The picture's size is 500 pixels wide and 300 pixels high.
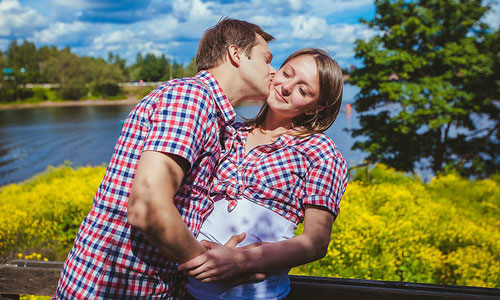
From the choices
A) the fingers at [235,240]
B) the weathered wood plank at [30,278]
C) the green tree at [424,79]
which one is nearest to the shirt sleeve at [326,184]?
the fingers at [235,240]

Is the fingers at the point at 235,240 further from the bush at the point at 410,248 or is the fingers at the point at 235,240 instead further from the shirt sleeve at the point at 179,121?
the bush at the point at 410,248

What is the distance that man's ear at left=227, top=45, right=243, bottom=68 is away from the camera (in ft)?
5.56

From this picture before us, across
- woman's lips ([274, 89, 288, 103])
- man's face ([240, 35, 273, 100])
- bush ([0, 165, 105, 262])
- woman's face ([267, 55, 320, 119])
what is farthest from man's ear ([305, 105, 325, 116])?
bush ([0, 165, 105, 262])

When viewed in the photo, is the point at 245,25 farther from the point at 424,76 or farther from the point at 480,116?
the point at 480,116

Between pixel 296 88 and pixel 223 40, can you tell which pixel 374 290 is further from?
pixel 223 40

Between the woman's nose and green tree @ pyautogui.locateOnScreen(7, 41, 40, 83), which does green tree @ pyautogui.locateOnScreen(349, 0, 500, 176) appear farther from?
green tree @ pyautogui.locateOnScreen(7, 41, 40, 83)

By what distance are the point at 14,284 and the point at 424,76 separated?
1075 centimetres

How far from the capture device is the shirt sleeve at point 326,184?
1.62 meters

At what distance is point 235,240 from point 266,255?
0.50ft

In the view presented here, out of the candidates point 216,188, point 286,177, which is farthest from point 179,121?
point 286,177

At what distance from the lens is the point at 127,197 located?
1.41m

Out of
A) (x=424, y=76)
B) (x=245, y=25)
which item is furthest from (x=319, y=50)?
(x=424, y=76)

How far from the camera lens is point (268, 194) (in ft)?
5.42

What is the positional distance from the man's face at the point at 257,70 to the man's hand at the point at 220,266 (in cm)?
72
